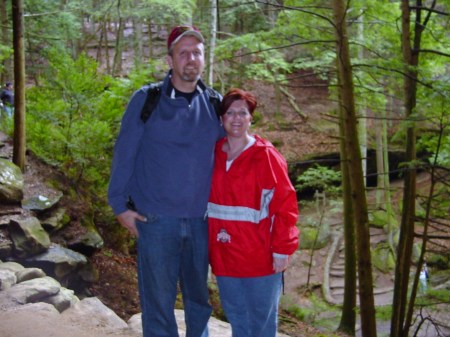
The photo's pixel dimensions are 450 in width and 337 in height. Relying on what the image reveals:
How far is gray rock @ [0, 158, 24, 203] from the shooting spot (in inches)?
258

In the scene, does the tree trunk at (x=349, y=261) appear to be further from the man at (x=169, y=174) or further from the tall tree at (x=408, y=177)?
the man at (x=169, y=174)

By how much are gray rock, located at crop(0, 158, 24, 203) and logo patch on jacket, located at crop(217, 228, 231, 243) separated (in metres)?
4.70

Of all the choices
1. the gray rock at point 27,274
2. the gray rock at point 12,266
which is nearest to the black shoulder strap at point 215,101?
the gray rock at point 27,274

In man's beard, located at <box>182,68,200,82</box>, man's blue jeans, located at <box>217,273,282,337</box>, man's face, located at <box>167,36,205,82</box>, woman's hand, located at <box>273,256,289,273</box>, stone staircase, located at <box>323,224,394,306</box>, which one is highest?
man's face, located at <box>167,36,205,82</box>

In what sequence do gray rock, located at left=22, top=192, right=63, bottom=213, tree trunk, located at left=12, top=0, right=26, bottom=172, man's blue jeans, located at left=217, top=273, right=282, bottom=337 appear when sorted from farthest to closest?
tree trunk, located at left=12, top=0, right=26, bottom=172 < gray rock, located at left=22, top=192, right=63, bottom=213 < man's blue jeans, located at left=217, top=273, right=282, bottom=337

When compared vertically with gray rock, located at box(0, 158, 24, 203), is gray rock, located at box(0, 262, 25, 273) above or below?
below

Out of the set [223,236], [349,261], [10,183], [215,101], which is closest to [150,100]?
[215,101]

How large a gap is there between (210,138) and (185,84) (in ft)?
1.21

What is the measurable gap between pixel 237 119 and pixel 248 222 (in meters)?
0.63

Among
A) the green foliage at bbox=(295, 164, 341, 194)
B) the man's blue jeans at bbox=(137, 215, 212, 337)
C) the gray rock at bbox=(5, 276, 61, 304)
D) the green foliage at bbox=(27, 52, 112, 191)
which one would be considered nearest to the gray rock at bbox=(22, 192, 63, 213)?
the green foliage at bbox=(27, 52, 112, 191)

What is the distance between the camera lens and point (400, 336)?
282 inches

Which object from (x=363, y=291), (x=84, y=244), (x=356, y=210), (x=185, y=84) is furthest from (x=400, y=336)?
(x=185, y=84)

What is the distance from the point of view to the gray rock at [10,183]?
654 centimetres

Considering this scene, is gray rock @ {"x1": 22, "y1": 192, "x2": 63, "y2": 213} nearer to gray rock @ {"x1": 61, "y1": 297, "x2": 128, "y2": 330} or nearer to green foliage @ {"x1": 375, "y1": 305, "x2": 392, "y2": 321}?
gray rock @ {"x1": 61, "y1": 297, "x2": 128, "y2": 330}
